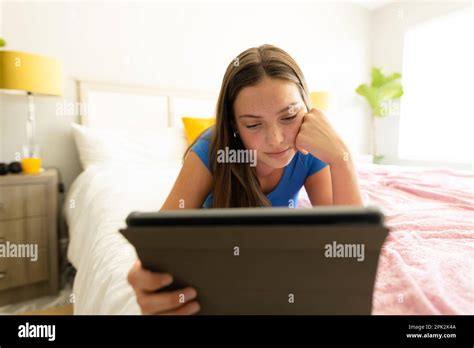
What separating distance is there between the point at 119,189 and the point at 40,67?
111 centimetres

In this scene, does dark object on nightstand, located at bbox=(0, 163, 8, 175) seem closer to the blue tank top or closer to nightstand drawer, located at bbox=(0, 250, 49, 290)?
nightstand drawer, located at bbox=(0, 250, 49, 290)

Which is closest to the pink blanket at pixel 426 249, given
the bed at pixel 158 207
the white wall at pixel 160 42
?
the bed at pixel 158 207

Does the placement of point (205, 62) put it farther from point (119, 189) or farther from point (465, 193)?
point (465, 193)

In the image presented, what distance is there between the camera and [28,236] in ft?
5.42

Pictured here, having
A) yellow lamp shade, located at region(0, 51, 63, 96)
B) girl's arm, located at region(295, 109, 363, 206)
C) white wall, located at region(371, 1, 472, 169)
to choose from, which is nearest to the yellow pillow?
yellow lamp shade, located at region(0, 51, 63, 96)

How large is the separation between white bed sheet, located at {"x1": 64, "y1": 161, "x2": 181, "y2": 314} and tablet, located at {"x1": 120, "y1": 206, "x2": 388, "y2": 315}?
9.7 inches

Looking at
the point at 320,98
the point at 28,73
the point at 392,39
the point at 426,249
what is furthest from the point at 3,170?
the point at 392,39

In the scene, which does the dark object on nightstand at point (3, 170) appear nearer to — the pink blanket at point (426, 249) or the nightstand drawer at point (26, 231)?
the nightstand drawer at point (26, 231)

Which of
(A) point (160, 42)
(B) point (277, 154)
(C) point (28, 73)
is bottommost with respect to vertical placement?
(B) point (277, 154)

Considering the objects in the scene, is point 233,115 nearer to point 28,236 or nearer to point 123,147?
point 123,147

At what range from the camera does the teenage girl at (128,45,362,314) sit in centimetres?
72

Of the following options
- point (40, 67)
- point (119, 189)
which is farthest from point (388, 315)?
point (40, 67)

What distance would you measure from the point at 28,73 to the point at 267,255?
6.51 feet

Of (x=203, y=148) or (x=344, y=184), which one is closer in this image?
(x=344, y=184)
